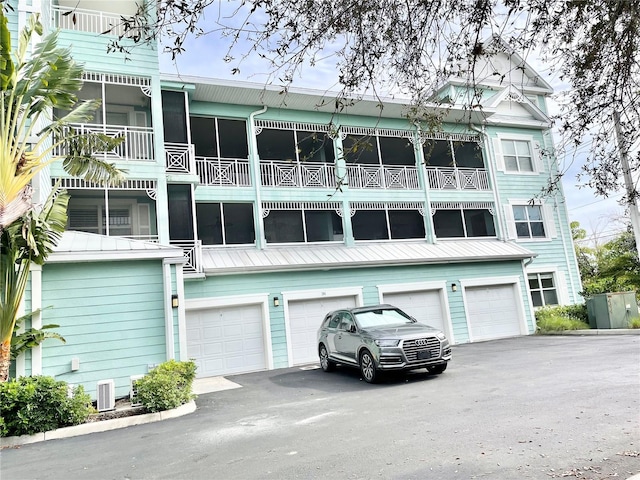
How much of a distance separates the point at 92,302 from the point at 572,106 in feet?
31.3

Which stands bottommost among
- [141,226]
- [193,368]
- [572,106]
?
[193,368]

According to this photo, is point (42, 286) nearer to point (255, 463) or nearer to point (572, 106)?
point (255, 463)

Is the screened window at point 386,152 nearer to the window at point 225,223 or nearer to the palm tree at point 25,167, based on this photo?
the window at point 225,223

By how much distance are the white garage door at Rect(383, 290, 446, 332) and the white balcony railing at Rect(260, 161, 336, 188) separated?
17.0 ft

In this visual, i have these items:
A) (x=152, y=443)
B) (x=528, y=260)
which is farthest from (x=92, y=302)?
(x=528, y=260)

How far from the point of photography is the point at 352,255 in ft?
54.4

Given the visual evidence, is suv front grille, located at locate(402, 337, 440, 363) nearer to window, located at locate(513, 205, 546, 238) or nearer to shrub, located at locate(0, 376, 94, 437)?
shrub, located at locate(0, 376, 94, 437)

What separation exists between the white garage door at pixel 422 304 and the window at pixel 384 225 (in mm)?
2878

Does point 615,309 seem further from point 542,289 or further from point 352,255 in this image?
point 352,255

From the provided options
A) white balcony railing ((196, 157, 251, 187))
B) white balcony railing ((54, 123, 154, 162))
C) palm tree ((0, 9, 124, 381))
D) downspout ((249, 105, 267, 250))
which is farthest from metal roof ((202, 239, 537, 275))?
palm tree ((0, 9, 124, 381))

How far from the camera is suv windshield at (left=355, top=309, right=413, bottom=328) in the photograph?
428 inches

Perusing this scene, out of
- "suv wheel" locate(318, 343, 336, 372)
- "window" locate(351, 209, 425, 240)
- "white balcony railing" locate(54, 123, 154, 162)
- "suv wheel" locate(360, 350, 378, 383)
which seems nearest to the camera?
"suv wheel" locate(360, 350, 378, 383)

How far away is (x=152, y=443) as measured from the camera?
20.8ft

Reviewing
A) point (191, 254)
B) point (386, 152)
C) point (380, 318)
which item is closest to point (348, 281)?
point (380, 318)
